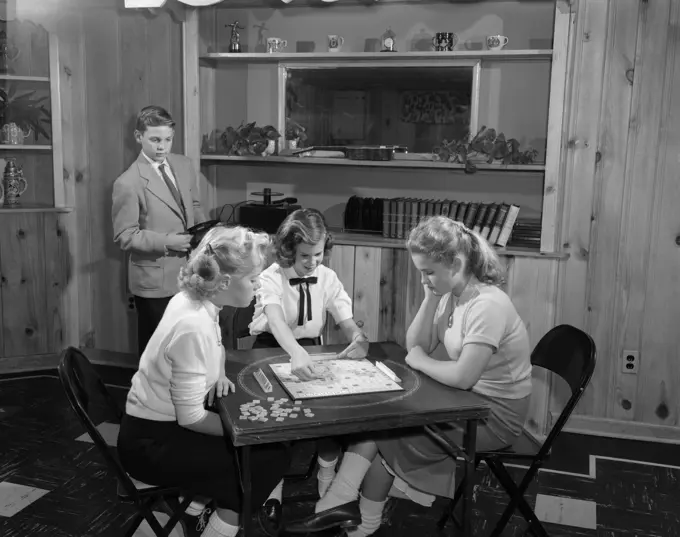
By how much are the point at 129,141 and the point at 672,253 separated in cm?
299

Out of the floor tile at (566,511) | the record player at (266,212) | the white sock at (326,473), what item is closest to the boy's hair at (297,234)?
the white sock at (326,473)

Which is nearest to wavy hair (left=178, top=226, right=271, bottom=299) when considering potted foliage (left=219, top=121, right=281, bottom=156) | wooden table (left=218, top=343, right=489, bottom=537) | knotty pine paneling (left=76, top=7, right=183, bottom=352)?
wooden table (left=218, top=343, right=489, bottom=537)

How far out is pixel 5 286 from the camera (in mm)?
4383

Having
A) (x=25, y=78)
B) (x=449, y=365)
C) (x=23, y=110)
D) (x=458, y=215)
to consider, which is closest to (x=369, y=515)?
(x=449, y=365)

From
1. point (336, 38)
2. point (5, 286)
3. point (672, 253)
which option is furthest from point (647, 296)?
point (5, 286)

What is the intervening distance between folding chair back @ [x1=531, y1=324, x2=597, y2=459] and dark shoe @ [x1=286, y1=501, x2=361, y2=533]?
0.63 meters

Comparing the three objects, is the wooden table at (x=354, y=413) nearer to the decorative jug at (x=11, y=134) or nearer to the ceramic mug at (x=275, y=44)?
the ceramic mug at (x=275, y=44)

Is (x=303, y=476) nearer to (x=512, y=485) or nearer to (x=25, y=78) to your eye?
(x=512, y=485)

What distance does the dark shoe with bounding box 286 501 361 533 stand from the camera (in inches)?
94.0

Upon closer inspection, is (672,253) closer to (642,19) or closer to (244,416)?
(642,19)

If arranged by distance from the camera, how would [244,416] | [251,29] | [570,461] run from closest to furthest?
1. [244,416]
2. [570,461]
3. [251,29]

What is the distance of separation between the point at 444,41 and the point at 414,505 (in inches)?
88.0

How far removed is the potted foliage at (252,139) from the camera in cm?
404

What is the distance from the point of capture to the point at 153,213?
365 cm
